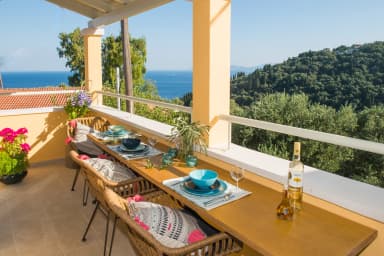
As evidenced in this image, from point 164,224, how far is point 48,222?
1.81 meters

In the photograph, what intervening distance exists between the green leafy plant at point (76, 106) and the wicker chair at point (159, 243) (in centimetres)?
329

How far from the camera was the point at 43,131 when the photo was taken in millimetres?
4801

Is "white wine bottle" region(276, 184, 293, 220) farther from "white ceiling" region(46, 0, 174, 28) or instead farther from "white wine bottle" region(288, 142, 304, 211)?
"white ceiling" region(46, 0, 174, 28)

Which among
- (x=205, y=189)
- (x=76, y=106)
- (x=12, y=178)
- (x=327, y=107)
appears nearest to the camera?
(x=205, y=189)

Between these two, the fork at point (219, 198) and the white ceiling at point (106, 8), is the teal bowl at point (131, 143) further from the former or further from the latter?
the white ceiling at point (106, 8)

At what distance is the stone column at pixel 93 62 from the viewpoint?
16.9 feet

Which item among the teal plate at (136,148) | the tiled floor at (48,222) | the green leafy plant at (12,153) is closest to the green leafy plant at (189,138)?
the teal plate at (136,148)

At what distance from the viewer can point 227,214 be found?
5.09ft

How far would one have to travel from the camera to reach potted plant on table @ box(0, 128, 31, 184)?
3809 millimetres

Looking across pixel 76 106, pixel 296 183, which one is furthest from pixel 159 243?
pixel 76 106

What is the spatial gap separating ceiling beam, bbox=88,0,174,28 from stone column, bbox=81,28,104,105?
237mm

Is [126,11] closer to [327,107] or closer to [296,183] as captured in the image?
[296,183]

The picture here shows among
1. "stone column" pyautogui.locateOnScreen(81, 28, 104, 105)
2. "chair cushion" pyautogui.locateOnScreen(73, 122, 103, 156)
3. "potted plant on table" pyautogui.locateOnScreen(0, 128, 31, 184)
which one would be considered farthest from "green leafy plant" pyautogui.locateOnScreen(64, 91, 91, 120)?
"potted plant on table" pyautogui.locateOnScreen(0, 128, 31, 184)

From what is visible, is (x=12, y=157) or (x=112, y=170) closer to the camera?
(x=112, y=170)
